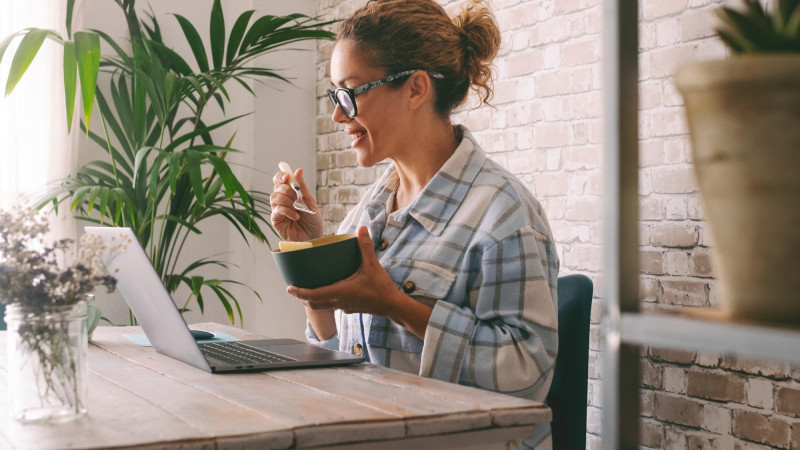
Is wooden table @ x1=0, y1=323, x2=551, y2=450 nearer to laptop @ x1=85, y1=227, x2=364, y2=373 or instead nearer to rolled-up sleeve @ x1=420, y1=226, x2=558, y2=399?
laptop @ x1=85, y1=227, x2=364, y2=373

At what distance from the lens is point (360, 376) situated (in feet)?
4.54

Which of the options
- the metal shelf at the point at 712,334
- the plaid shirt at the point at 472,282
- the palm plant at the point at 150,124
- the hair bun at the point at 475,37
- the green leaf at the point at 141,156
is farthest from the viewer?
the green leaf at the point at 141,156

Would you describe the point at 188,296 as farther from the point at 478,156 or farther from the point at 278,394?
the point at 278,394

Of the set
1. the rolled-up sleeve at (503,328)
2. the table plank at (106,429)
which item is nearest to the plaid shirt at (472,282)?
the rolled-up sleeve at (503,328)

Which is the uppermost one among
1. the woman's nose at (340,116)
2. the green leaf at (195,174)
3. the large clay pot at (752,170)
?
the woman's nose at (340,116)

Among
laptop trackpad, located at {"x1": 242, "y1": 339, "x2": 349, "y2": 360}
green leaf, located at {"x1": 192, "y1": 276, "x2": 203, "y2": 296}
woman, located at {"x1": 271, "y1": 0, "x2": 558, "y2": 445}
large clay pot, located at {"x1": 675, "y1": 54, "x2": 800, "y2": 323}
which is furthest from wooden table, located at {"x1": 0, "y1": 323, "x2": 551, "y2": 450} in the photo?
green leaf, located at {"x1": 192, "y1": 276, "x2": 203, "y2": 296}

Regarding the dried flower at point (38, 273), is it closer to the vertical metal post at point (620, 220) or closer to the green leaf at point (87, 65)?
the vertical metal post at point (620, 220)

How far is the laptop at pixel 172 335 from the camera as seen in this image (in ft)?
4.58

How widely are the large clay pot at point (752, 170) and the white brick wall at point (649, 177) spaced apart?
1425 mm

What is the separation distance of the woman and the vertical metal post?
0.90 meters

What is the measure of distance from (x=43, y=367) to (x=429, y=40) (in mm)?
1225

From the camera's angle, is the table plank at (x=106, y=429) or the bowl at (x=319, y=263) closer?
the table plank at (x=106, y=429)

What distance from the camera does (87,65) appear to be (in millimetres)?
2666

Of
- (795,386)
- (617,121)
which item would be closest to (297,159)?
(795,386)
